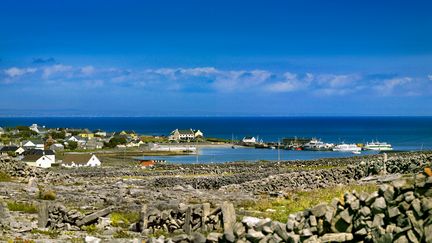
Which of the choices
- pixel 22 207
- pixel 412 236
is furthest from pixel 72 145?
pixel 412 236

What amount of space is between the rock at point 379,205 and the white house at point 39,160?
281ft

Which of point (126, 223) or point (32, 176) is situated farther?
point (32, 176)

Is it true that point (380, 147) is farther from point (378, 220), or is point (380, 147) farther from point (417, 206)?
point (417, 206)

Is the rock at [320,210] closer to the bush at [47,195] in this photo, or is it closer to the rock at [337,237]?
the rock at [337,237]

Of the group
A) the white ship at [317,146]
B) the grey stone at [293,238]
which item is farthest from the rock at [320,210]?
the white ship at [317,146]

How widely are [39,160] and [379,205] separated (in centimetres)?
8776

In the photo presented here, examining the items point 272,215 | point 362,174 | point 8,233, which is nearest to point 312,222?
point 272,215

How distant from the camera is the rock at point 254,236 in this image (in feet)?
40.4

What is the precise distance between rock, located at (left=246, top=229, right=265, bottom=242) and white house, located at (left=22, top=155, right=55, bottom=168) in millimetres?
84017

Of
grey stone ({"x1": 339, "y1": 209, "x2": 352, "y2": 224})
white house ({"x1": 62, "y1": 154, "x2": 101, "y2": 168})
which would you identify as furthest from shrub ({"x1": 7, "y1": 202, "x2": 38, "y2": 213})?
white house ({"x1": 62, "y1": 154, "x2": 101, "y2": 168})

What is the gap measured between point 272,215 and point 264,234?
7.90 meters

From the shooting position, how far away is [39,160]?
93188 mm

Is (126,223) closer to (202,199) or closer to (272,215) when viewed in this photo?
(272,215)

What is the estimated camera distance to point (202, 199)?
2831cm
